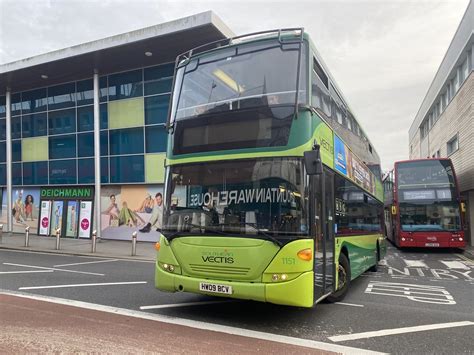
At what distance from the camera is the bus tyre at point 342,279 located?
24.8 ft

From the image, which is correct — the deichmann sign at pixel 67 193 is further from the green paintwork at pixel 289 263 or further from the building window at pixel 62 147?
the green paintwork at pixel 289 263

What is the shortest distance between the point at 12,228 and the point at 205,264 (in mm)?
22834

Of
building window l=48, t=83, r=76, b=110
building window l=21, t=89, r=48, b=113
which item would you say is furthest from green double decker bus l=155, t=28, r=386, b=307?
building window l=21, t=89, r=48, b=113

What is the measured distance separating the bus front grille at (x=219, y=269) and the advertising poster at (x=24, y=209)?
68.1 ft

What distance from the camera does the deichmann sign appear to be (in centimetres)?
2205

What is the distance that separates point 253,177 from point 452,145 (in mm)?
24024

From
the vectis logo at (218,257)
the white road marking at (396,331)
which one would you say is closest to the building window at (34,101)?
the vectis logo at (218,257)

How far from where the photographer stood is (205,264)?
599cm

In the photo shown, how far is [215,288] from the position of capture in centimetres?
585

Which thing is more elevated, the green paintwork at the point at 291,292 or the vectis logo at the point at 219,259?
the vectis logo at the point at 219,259

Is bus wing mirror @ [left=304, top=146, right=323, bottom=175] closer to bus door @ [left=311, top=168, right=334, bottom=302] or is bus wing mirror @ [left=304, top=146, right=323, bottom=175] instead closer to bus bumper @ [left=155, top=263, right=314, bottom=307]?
bus door @ [left=311, top=168, right=334, bottom=302]

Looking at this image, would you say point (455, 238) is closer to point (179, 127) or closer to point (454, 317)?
point (454, 317)

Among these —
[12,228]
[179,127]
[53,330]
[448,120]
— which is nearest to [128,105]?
[12,228]

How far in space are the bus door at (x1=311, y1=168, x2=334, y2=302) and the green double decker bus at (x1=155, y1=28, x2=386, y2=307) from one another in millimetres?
15
